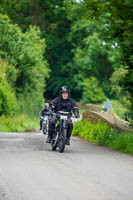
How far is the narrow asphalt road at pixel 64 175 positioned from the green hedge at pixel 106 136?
0.69 metres

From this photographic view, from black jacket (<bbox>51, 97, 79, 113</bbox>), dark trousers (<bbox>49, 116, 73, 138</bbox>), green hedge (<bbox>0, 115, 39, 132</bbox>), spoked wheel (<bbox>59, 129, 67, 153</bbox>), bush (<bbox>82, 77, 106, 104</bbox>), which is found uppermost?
bush (<bbox>82, 77, 106, 104</bbox>)

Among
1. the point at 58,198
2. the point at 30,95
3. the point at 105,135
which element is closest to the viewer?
the point at 58,198

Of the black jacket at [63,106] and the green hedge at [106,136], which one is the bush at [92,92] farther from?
the black jacket at [63,106]

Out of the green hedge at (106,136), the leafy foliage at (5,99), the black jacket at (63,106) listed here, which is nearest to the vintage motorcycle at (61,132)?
the black jacket at (63,106)

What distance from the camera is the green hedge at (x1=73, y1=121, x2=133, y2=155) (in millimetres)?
15569

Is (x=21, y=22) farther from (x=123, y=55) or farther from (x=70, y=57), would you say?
(x=123, y=55)

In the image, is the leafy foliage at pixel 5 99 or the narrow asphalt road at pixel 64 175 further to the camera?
the leafy foliage at pixel 5 99

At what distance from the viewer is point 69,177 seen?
9.66 m

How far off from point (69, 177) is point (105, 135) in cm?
797

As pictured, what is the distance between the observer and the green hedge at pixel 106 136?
613 inches

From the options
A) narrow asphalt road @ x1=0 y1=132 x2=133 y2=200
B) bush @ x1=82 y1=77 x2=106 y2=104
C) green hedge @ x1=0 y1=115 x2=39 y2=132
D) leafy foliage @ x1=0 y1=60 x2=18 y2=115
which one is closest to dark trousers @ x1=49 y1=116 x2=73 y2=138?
narrow asphalt road @ x1=0 y1=132 x2=133 y2=200

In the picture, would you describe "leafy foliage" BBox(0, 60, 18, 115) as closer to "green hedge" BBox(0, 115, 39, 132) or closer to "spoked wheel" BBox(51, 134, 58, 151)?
"green hedge" BBox(0, 115, 39, 132)

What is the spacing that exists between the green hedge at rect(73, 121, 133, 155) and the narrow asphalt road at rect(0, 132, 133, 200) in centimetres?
69

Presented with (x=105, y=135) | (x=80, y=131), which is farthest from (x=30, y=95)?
(x=105, y=135)
